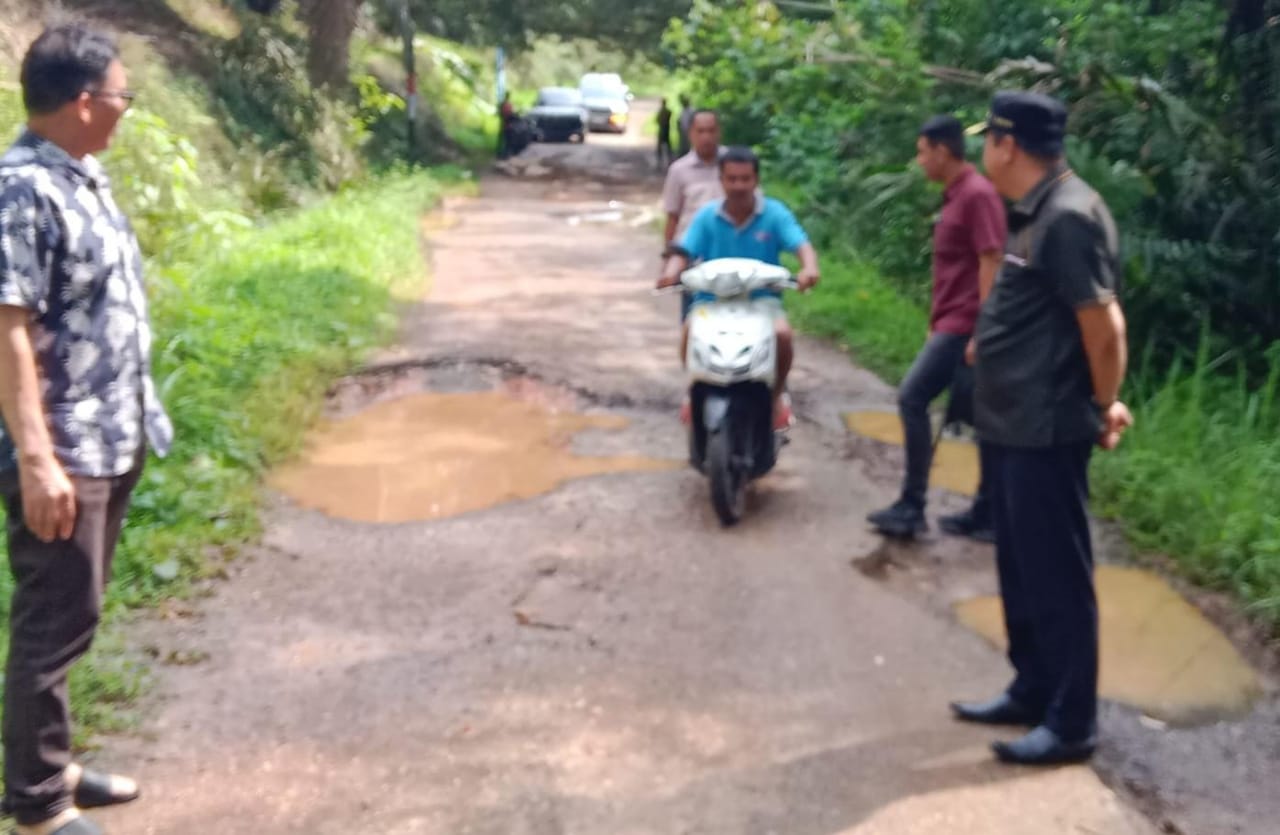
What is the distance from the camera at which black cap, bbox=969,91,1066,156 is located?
12.5 feet

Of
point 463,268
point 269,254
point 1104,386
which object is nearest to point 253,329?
point 269,254

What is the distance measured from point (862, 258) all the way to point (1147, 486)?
23.4 ft

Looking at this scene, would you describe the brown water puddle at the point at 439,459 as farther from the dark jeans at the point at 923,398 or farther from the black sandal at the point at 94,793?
the black sandal at the point at 94,793

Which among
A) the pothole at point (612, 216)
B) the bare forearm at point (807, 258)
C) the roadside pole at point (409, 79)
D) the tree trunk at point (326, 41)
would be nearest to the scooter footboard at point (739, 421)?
the bare forearm at point (807, 258)

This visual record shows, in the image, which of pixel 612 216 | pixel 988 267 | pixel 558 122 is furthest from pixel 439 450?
pixel 558 122

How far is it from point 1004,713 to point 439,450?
3.96 m

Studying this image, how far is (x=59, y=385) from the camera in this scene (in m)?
3.19

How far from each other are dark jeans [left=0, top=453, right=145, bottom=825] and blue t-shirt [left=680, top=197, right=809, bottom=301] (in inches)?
139

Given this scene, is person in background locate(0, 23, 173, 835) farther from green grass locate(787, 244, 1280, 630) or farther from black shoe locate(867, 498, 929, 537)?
green grass locate(787, 244, 1280, 630)

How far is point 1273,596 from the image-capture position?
5.04m

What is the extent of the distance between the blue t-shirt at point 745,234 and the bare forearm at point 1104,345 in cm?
262

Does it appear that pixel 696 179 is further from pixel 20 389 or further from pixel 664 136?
pixel 664 136

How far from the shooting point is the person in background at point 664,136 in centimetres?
2684

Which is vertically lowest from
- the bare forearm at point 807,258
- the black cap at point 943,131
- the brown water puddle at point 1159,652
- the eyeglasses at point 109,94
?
the brown water puddle at point 1159,652
